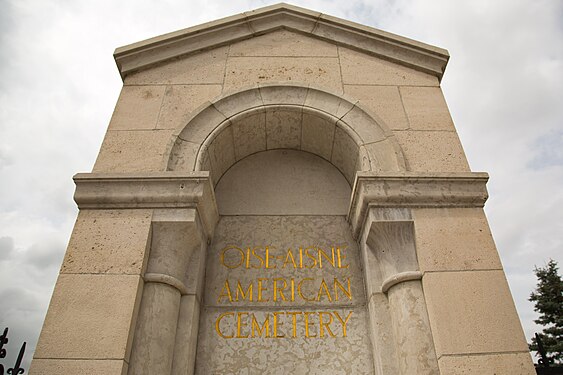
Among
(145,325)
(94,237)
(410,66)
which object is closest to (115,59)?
(94,237)

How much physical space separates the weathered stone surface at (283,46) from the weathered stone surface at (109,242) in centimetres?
340

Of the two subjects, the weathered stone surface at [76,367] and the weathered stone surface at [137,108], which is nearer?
the weathered stone surface at [76,367]

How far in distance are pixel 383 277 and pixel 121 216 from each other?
331 cm

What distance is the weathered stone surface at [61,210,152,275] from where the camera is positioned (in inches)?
171

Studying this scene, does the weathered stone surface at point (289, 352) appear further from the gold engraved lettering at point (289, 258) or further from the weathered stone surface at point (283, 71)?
the weathered stone surface at point (283, 71)

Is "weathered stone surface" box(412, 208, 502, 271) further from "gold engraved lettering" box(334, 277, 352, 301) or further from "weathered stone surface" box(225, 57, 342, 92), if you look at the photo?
"weathered stone surface" box(225, 57, 342, 92)

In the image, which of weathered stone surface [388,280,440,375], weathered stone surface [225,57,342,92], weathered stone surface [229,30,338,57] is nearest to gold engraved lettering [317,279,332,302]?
weathered stone surface [388,280,440,375]

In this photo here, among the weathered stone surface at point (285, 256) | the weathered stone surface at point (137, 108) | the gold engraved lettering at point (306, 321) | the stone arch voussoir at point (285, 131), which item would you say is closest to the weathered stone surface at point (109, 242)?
the stone arch voussoir at point (285, 131)

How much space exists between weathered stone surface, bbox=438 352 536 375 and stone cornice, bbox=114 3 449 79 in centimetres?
439

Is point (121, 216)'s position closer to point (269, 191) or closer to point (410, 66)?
point (269, 191)

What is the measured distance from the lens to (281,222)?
231 inches

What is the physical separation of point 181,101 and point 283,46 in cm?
210

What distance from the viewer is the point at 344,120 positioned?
5.72 metres

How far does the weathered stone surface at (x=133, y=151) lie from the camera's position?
17.0 feet
